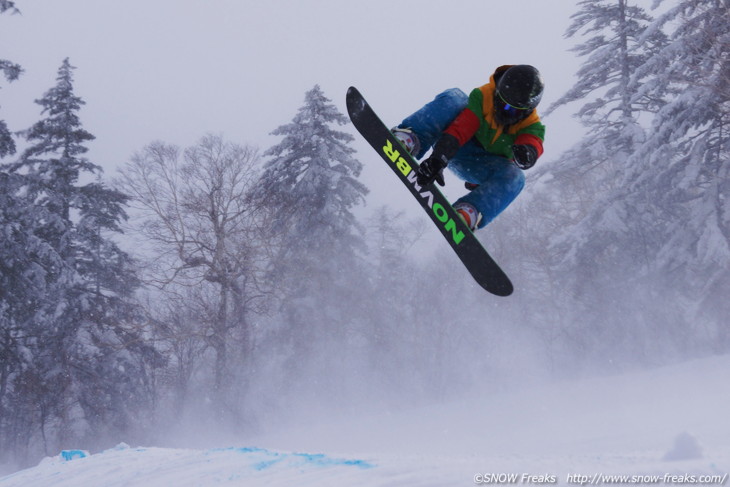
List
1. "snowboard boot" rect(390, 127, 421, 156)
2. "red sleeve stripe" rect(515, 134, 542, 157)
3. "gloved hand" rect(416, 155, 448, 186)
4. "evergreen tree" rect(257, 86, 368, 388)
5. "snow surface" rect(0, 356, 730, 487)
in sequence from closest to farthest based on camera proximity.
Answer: "snow surface" rect(0, 356, 730, 487), "gloved hand" rect(416, 155, 448, 186), "red sleeve stripe" rect(515, 134, 542, 157), "snowboard boot" rect(390, 127, 421, 156), "evergreen tree" rect(257, 86, 368, 388)

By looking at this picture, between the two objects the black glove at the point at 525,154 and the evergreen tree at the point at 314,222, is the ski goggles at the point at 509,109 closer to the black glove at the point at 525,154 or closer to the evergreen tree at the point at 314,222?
the black glove at the point at 525,154

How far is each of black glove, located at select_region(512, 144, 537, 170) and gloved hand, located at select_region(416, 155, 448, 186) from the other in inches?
19.0

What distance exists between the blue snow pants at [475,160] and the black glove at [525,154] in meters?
0.33

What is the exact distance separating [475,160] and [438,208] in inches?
19.9

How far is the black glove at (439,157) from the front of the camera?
12.4 feet

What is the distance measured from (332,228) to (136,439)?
31.9 feet

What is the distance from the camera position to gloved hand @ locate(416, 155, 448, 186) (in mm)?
3770

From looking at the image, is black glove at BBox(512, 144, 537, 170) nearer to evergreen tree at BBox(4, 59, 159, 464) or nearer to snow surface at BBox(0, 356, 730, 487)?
snow surface at BBox(0, 356, 730, 487)

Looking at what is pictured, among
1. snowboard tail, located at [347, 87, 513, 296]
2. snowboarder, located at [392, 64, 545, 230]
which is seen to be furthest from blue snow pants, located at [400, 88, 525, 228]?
snowboard tail, located at [347, 87, 513, 296]

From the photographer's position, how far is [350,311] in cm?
2172

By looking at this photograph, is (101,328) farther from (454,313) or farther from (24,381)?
(454,313)

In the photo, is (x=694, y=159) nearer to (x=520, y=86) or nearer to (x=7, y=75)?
(x=520, y=86)

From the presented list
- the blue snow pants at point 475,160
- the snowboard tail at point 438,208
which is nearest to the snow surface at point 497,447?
the snowboard tail at point 438,208

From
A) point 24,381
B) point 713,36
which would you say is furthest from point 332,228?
point 713,36
